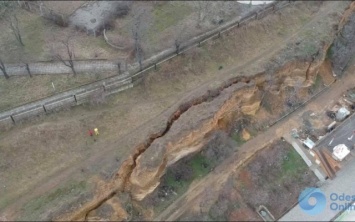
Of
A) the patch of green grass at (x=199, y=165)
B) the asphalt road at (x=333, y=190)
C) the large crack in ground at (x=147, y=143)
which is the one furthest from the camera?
the patch of green grass at (x=199, y=165)

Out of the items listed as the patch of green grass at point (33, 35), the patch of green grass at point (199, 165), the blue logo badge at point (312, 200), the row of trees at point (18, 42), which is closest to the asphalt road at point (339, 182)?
the blue logo badge at point (312, 200)

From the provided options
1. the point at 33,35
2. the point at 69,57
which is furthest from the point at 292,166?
the point at 33,35

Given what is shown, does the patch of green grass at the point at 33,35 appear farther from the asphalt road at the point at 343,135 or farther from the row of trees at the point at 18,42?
the asphalt road at the point at 343,135

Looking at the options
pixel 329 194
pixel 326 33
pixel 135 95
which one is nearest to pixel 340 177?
pixel 329 194

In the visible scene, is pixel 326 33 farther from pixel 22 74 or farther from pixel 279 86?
pixel 22 74

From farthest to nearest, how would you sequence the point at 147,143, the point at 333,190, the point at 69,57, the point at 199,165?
the point at 69,57 → the point at 199,165 → the point at 333,190 → the point at 147,143

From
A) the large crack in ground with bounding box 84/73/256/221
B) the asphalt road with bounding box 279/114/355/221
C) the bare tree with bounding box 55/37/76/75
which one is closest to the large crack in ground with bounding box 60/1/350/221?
the large crack in ground with bounding box 84/73/256/221

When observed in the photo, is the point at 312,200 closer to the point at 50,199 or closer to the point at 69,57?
the point at 50,199
